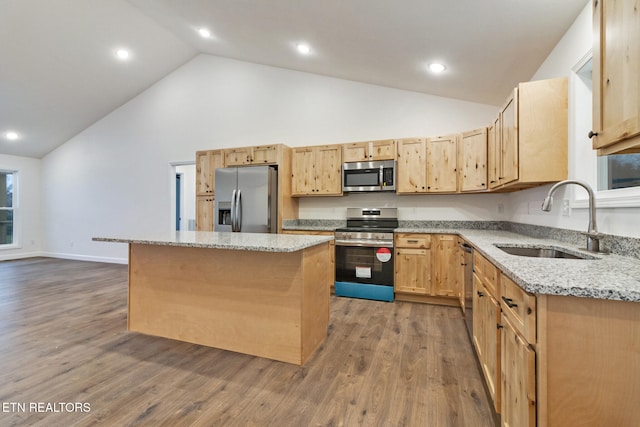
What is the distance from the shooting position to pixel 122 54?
5.00 m

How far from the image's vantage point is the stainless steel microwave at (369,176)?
4.01 metres

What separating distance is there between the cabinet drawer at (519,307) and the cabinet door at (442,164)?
2532 mm

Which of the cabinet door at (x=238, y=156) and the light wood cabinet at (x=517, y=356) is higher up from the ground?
the cabinet door at (x=238, y=156)

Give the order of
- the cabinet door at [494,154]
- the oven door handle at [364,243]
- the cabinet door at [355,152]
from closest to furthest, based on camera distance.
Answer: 1. the cabinet door at [494,154]
2. the oven door handle at [364,243]
3. the cabinet door at [355,152]

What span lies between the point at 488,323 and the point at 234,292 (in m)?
1.86

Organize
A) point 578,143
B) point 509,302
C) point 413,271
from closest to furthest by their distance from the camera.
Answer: point 509,302, point 578,143, point 413,271

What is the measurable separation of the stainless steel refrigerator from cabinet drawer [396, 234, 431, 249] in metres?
1.83

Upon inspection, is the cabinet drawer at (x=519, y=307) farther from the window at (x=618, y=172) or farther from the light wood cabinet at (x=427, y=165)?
the light wood cabinet at (x=427, y=165)

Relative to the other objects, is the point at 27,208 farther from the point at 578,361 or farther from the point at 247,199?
the point at 578,361

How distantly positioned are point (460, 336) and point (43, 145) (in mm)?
9333

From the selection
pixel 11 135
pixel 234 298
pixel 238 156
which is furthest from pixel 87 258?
pixel 234 298

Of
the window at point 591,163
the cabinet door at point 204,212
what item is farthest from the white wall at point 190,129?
the window at point 591,163

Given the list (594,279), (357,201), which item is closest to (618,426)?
(594,279)

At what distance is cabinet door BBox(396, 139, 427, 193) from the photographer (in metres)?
3.88
